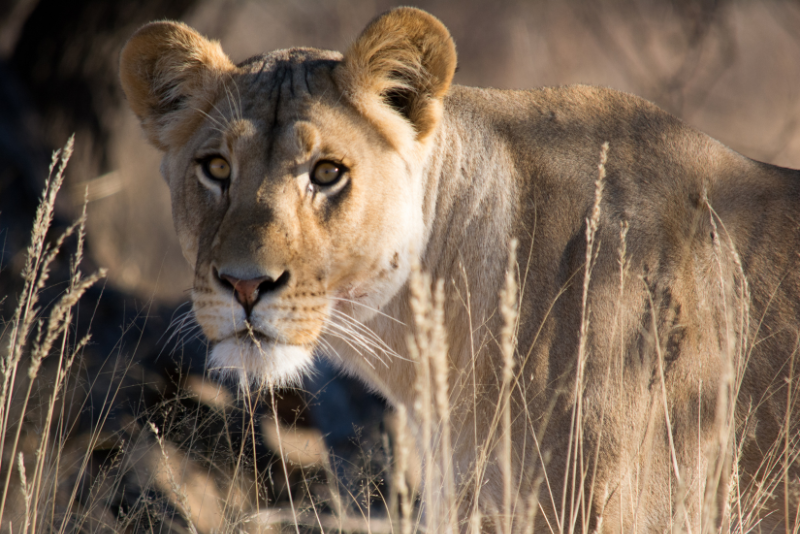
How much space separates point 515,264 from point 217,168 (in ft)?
3.69

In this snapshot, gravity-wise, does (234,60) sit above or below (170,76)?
above

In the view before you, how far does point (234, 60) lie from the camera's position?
7.35 meters

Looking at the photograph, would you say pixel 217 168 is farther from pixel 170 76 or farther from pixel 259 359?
pixel 259 359

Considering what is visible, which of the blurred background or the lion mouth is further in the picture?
the blurred background

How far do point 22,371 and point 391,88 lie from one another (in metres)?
3.27

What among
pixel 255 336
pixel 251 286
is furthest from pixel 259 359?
pixel 251 286

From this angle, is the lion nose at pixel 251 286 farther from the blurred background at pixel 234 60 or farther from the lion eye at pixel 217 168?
the blurred background at pixel 234 60

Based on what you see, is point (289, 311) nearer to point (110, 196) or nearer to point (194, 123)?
point (194, 123)

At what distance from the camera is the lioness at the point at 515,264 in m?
2.24

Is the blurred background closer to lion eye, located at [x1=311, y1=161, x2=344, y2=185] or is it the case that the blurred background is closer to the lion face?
the lion face

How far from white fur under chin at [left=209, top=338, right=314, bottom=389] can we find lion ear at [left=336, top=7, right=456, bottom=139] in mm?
926

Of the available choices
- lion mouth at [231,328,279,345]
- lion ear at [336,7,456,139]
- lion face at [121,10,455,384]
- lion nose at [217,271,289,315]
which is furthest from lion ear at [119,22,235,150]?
lion mouth at [231,328,279,345]

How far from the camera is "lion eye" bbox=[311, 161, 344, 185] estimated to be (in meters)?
2.45

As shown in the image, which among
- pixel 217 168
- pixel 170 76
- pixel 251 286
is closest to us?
pixel 251 286
